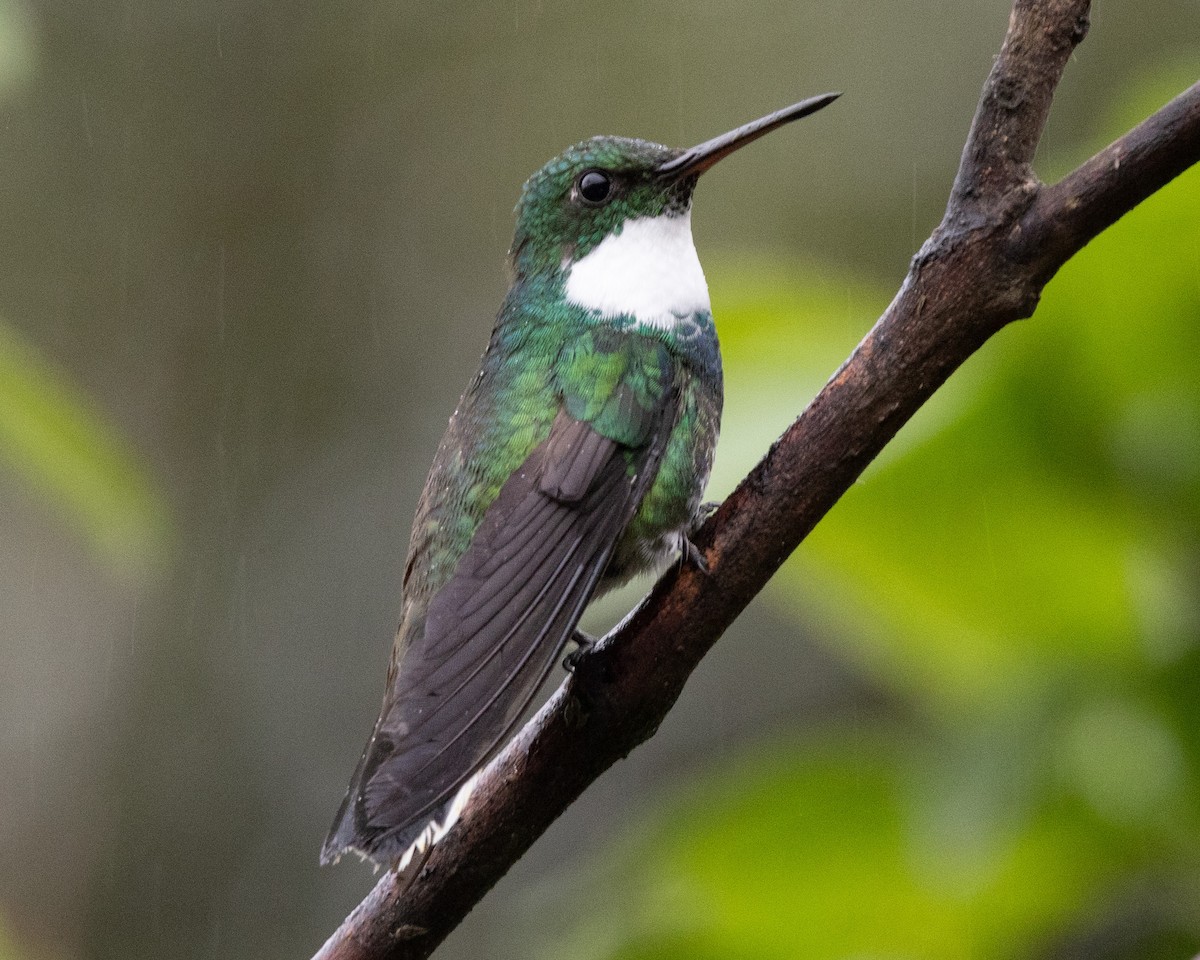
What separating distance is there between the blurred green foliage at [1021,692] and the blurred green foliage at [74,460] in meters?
1.29

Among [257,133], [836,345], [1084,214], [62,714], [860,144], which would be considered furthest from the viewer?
[860,144]

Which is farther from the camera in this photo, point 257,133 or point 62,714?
A: point 257,133

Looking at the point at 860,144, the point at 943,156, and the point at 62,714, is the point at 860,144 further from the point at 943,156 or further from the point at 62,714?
the point at 62,714

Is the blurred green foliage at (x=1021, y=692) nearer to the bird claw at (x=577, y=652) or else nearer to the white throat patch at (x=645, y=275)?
the bird claw at (x=577, y=652)

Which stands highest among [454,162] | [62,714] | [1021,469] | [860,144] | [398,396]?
[1021,469]

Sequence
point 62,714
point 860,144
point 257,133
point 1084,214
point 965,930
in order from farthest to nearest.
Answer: point 860,144
point 257,133
point 62,714
point 965,930
point 1084,214

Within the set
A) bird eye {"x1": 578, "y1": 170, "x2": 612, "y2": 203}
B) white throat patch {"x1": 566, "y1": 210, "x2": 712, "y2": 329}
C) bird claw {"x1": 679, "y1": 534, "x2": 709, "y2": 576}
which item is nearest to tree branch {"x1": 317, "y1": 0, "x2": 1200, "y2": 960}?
bird claw {"x1": 679, "y1": 534, "x2": 709, "y2": 576}

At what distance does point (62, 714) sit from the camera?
8.78m

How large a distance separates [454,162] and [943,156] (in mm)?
3735

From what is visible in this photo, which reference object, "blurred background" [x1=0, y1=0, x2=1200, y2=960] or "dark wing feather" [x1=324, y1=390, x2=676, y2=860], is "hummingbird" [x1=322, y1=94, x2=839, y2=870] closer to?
"dark wing feather" [x1=324, y1=390, x2=676, y2=860]

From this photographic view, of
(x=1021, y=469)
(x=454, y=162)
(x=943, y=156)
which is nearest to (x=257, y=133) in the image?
(x=454, y=162)

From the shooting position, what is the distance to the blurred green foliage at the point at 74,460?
237 centimetres

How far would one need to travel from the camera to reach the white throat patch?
3965 mm

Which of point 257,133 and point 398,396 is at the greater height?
point 257,133
